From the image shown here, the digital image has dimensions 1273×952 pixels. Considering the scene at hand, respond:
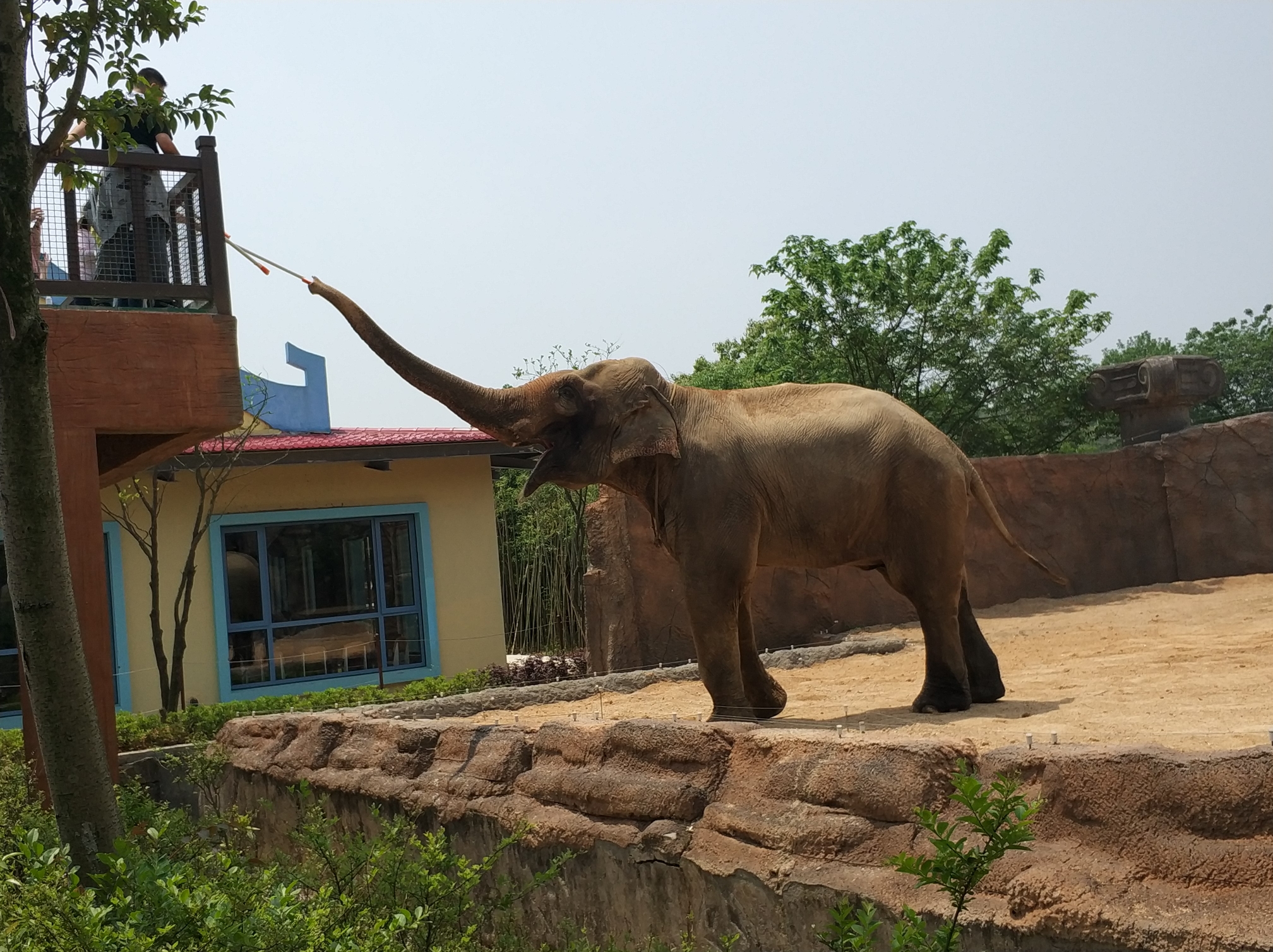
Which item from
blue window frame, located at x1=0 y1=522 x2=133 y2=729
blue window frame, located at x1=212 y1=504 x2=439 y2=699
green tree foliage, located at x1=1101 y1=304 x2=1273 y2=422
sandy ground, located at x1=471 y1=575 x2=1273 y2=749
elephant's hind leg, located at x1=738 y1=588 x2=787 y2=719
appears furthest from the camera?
green tree foliage, located at x1=1101 y1=304 x2=1273 y2=422

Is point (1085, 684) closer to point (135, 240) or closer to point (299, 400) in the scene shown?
point (135, 240)

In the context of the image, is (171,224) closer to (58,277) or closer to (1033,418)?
(58,277)

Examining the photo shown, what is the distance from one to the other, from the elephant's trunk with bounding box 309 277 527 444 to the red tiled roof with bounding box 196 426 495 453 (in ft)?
24.4

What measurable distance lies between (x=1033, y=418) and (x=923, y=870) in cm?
1894

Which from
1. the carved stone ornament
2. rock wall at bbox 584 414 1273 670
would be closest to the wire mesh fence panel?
rock wall at bbox 584 414 1273 670

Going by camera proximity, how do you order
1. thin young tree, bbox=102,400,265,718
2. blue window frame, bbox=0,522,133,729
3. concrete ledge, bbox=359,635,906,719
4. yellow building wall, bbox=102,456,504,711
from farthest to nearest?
yellow building wall, bbox=102,456,504,711, blue window frame, bbox=0,522,133,729, thin young tree, bbox=102,400,265,718, concrete ledge, bbox=359,635,906,719

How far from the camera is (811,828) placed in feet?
14.3

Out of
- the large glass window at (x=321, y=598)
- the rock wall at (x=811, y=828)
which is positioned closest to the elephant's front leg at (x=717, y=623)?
the rock wall at (x=811, y=828)

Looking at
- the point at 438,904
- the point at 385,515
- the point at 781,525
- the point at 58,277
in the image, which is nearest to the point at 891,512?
the point at 781,525

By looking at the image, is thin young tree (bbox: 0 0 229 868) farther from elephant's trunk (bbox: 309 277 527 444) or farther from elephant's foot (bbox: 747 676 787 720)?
elephant's foot (bbox: 747 676 787 720)

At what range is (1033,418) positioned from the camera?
2091 centimetres

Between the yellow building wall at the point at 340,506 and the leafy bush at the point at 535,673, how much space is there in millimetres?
2894

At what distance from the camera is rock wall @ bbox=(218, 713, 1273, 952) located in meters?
3.43

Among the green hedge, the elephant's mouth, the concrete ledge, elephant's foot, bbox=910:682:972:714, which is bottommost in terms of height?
the green hedge
